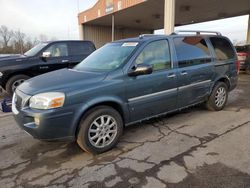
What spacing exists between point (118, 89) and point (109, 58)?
87cm

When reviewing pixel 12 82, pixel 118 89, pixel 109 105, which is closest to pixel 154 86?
pixel 118 89

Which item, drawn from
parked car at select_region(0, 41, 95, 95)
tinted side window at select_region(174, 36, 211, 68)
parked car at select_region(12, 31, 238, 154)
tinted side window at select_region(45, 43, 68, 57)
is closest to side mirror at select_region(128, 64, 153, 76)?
parked car at select_region(12, 31, 238, 154)

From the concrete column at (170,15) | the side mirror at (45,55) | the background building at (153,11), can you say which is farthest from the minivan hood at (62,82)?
the background building at (153,11)

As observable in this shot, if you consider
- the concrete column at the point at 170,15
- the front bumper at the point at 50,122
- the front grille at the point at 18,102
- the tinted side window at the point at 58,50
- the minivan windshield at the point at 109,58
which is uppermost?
the concrete column at the point at 170,15

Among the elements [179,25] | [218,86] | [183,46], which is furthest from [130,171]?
[179,25]

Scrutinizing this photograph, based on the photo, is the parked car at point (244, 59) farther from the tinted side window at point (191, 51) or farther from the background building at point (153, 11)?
the tinted side window at point (191, 51)

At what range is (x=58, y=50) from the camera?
321 inches

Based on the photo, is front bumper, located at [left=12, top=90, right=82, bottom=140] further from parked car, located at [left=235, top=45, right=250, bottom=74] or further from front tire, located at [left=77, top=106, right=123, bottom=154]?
parked car, located at [left=235, top=45, right=250, bottom=74]

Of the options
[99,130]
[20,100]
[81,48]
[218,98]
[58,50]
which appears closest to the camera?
[20,100]

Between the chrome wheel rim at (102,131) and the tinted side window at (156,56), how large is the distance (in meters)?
1.14

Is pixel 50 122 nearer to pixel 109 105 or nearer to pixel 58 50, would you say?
pixel 109 105

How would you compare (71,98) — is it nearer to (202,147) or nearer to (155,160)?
(155,160)

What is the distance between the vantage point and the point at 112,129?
3572 mm

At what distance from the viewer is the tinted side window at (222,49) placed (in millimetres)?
5172
